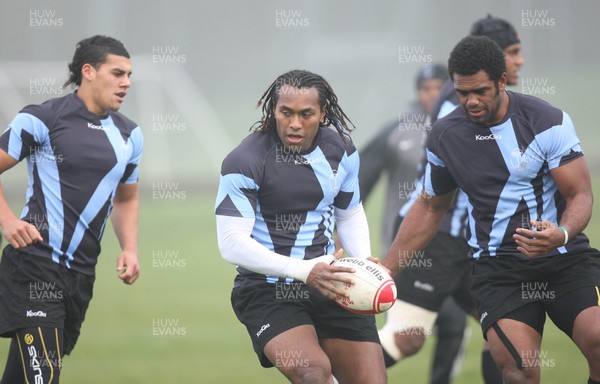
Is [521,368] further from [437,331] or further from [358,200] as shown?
[437,331]

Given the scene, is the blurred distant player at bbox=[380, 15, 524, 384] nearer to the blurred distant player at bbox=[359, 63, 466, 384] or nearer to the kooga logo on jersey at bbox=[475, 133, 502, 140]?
the blurred distant player at bbox=[359, 63, 466, 384]

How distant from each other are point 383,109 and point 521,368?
738 inches

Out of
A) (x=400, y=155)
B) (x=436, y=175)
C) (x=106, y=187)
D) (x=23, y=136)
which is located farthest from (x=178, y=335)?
(x=436, y=175)

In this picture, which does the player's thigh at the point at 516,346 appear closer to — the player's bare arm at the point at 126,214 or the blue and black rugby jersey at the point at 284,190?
the blue and black rugby jersey at the point at 284,190

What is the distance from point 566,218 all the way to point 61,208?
299 cm

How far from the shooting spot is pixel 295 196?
5477 millimetres

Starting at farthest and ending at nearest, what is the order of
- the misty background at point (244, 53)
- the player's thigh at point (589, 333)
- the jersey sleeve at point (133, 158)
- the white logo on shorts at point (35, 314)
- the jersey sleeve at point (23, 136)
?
the misty background at point (244, 53)
the jersey sleeve at point (133, 158)
the jersey sleeve at point (23, 136)
the white logo on shorts at point (35, 314)
the player's thigh at point (589, 333)

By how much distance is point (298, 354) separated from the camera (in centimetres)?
510

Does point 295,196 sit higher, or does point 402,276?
point 295,196

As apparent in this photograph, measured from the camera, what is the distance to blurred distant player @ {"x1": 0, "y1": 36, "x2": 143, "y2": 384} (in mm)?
5754

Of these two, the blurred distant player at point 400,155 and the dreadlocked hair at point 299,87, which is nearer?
the dreadlocked hair at point 299,87

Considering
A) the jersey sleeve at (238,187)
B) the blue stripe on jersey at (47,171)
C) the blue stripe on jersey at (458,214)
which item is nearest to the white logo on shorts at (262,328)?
the jersey sleeve at (238,187)

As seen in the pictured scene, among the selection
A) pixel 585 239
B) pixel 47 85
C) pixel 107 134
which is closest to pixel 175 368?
pixel 107 134

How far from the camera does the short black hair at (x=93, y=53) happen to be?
6.29 m
